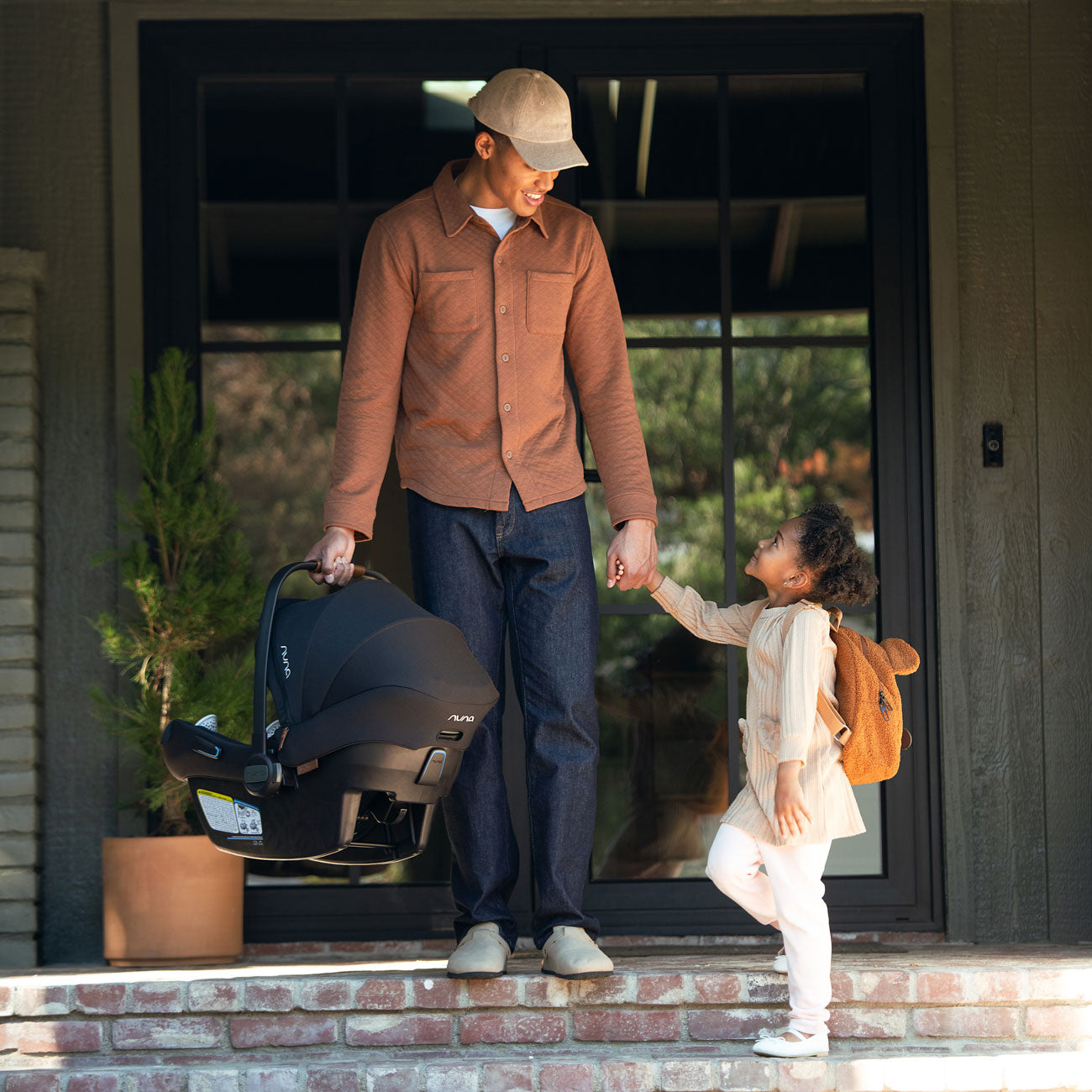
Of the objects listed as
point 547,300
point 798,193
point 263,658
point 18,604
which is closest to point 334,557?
point 263,658

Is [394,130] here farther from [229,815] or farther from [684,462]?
[229,815]

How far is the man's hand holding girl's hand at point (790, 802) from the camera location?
2.76 m

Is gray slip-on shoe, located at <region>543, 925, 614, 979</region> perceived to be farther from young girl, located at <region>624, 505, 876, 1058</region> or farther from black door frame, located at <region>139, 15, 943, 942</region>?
black door frame, located at <region>139, 15, 943, 942</region>

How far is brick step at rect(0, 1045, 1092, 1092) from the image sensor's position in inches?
111

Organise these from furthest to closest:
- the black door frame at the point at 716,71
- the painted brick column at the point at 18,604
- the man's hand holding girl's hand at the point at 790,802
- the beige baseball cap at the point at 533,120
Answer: the black door frame at the point at 716,71, the painted brick column at the point at 18,604, the beige baseball cap at the point at 533,120, the man's hand holding girl's hand at the point at 790,802

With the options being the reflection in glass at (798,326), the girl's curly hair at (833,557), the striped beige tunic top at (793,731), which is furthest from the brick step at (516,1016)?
the reflection in glass at (798,326)

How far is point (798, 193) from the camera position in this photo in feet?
13.3

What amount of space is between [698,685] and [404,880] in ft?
3.11

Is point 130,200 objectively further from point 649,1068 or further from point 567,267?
point 649,1068

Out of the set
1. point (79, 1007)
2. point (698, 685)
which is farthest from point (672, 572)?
point (79, 1007)

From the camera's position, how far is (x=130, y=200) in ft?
12.8

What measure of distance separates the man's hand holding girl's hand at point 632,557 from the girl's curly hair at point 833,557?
31 centimetres

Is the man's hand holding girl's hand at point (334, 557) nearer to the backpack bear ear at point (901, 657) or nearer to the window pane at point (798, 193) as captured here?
the backpack bear ear at point (901, 657)

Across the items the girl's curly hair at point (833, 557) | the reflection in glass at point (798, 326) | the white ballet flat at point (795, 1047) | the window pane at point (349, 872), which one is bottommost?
the white ballet flat at point (795, 1047)
